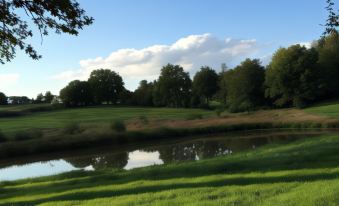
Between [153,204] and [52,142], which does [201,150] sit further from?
[153,204]

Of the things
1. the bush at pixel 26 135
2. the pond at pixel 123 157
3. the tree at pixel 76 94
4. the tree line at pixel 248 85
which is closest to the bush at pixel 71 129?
the bush at pixel 26 135

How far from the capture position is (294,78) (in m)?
80.3

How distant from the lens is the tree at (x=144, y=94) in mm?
115375

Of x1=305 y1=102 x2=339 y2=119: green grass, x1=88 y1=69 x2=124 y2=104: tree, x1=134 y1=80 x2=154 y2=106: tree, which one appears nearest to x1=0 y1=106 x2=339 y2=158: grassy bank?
x1=305 y1=102 x2=339 y2=119: green grass

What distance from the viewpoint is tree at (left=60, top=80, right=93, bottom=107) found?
112m

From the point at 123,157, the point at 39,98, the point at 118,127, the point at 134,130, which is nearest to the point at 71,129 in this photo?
the point at 118,127

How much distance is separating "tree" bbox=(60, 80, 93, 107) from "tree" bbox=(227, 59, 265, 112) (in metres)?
39.6

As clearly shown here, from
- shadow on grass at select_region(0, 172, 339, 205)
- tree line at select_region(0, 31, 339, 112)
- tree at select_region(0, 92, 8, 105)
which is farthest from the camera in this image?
tree at select_region(0, 92, 8, 105)

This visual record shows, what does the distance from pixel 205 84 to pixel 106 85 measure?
24.9m

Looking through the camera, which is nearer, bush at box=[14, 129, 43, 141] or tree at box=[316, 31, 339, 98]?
bush at box=[14, 129, 43, 141]

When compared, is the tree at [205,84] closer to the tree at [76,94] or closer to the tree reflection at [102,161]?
the tree at [76,94]

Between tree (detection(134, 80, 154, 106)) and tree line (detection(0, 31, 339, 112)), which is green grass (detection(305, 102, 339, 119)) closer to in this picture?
tree line (detection(0, 31, 339, 112))

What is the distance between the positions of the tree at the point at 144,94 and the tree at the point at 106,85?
4873 millimetres

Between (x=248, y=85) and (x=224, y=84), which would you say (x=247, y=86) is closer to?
(x=248, y=85)
